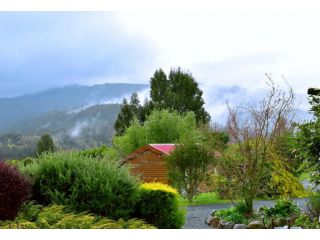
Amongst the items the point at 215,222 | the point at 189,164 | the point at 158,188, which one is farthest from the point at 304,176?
the point at 189,164

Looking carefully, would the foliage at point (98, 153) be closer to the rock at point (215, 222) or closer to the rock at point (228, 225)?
the rock at point (215, 222)

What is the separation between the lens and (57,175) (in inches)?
341

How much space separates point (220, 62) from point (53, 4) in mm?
5816

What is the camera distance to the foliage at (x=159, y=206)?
865 centimetres

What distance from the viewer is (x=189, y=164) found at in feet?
43.9

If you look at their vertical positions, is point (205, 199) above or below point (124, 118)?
below

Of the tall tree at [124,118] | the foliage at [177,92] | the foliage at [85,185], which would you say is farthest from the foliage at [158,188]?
the foliage at [177,92]

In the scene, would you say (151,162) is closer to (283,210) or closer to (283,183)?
(283,183)

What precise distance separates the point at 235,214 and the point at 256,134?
57.1 inches

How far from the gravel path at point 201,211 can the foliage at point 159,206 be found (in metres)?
1.61

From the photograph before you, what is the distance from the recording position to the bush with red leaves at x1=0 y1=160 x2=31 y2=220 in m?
7.95

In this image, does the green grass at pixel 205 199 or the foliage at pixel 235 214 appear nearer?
the foliage at pixel 235 214
